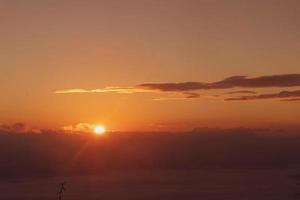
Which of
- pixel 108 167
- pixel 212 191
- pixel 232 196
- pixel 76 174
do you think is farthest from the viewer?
pixel 108 167

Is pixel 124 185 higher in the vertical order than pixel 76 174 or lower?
lower

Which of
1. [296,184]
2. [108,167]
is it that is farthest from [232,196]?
[108,167]

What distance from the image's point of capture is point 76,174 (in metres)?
137

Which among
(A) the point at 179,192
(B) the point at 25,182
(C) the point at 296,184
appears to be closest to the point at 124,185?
(A) the point at 179,192

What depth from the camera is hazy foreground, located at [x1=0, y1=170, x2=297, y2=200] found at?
9093 cm

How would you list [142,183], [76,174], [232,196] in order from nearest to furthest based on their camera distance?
[232,196] < [142,183] < [76,174]

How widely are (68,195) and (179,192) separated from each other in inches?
783

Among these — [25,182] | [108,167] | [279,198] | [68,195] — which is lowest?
[279,198]

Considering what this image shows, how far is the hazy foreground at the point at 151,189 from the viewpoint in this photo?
3580 inches

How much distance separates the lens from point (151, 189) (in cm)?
10612

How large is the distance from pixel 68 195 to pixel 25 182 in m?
27.3

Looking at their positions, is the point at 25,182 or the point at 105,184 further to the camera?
the point at 25,182

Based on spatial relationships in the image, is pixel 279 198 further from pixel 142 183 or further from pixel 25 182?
pixel 25 182

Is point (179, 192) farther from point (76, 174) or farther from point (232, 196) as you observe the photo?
point (76, 174)
